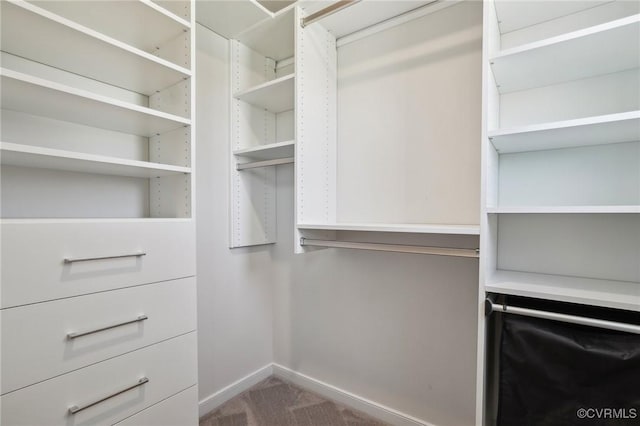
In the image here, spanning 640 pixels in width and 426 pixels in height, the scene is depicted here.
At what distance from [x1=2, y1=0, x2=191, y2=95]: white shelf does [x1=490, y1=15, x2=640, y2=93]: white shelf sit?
4.52 feet

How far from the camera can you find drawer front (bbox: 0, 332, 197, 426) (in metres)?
1.05

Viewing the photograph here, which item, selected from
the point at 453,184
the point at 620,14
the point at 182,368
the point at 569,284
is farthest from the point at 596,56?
the point at 182,368

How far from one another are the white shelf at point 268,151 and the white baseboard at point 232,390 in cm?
154

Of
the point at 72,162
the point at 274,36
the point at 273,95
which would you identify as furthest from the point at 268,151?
the point at 72,162

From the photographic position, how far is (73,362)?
114cm

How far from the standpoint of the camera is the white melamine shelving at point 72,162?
107 centimetres

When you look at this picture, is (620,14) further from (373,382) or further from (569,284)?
(373,382)

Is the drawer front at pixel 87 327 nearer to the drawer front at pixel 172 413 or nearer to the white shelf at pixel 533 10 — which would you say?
the drawer front at pixel 172 413

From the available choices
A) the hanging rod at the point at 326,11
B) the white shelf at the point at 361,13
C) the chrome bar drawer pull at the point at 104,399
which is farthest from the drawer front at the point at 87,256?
the white shelf at the point at 361,13

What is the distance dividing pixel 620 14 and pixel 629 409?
4.72ft

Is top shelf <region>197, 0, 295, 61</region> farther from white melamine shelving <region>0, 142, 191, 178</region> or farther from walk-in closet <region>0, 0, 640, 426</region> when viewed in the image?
white melamine shelving <region>0, 142, 191, 178</region>

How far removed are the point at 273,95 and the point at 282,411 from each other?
198cm

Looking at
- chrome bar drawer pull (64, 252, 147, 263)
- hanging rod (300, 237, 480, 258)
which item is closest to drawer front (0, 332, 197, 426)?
chrome bar drawer pull (64, 252, 147, 263)

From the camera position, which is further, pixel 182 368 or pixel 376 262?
Answer: pixel 376 262
